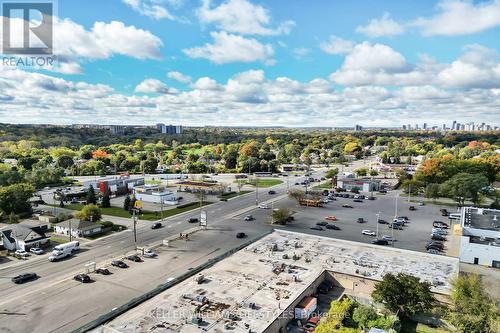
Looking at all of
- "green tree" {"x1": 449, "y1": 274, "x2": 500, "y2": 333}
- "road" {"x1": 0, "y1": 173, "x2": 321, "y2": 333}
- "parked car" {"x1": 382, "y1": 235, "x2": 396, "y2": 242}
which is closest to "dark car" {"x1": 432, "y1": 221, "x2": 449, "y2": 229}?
"parked car" {"x1": 382, "y1": 235, "x2": 396, "y2": 242}

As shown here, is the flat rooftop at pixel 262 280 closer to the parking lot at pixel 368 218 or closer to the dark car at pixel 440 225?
the parking lot at pixel 368 218

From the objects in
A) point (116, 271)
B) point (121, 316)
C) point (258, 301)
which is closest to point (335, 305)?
point (258, 301)

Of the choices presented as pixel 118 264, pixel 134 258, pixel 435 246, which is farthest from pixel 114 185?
pixel 435 246

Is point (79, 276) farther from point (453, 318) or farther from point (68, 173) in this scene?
point (68, 173)

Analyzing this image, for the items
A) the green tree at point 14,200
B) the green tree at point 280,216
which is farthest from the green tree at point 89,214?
the green tree at point 280,216

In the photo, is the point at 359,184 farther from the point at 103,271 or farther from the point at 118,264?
the point at 103,271

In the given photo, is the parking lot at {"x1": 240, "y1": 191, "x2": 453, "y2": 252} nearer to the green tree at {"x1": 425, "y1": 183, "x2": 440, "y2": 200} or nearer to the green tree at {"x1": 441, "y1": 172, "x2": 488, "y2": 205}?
the green tree at {"x1": 425, "y1": 183, "x2": 440, "y2": 200}
